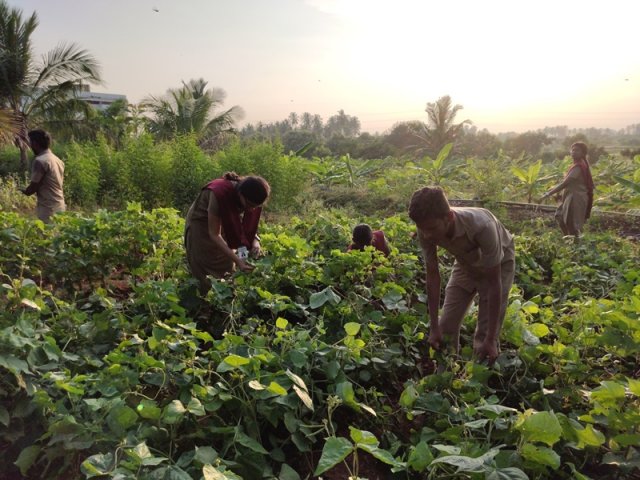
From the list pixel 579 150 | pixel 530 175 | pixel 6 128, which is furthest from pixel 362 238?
pixel 6 128

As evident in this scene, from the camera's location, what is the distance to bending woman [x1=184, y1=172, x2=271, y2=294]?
3242mm

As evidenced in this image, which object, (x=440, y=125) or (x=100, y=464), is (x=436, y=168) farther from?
(x=440, y=125)

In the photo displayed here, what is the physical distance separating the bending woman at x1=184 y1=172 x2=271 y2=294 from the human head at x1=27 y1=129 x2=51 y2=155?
2246mm

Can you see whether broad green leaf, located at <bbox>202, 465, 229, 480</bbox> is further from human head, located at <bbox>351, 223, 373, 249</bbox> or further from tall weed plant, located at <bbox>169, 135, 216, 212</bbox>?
tall weed plant, located at <bbox>169, 135, 216, 212</bbox>

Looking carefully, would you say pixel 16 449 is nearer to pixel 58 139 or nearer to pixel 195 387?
pixel 195 387

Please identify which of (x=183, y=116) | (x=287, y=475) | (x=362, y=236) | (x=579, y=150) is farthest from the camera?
(x=183, y=116)

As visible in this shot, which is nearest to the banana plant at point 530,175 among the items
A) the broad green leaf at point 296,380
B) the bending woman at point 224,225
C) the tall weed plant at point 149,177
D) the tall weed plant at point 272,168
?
the tall weed plant at point 272,168

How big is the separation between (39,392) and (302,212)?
28.0 feet

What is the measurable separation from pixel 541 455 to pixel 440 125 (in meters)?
27.0

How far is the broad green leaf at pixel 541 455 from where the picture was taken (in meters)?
1.73

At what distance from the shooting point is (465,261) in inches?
113

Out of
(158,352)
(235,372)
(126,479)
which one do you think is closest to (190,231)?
(158,352)

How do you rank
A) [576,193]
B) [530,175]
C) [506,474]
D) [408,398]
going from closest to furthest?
[506,474] → [408,398] → [576,193] → [530,175]

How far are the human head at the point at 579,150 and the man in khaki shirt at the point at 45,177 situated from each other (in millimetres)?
6773
